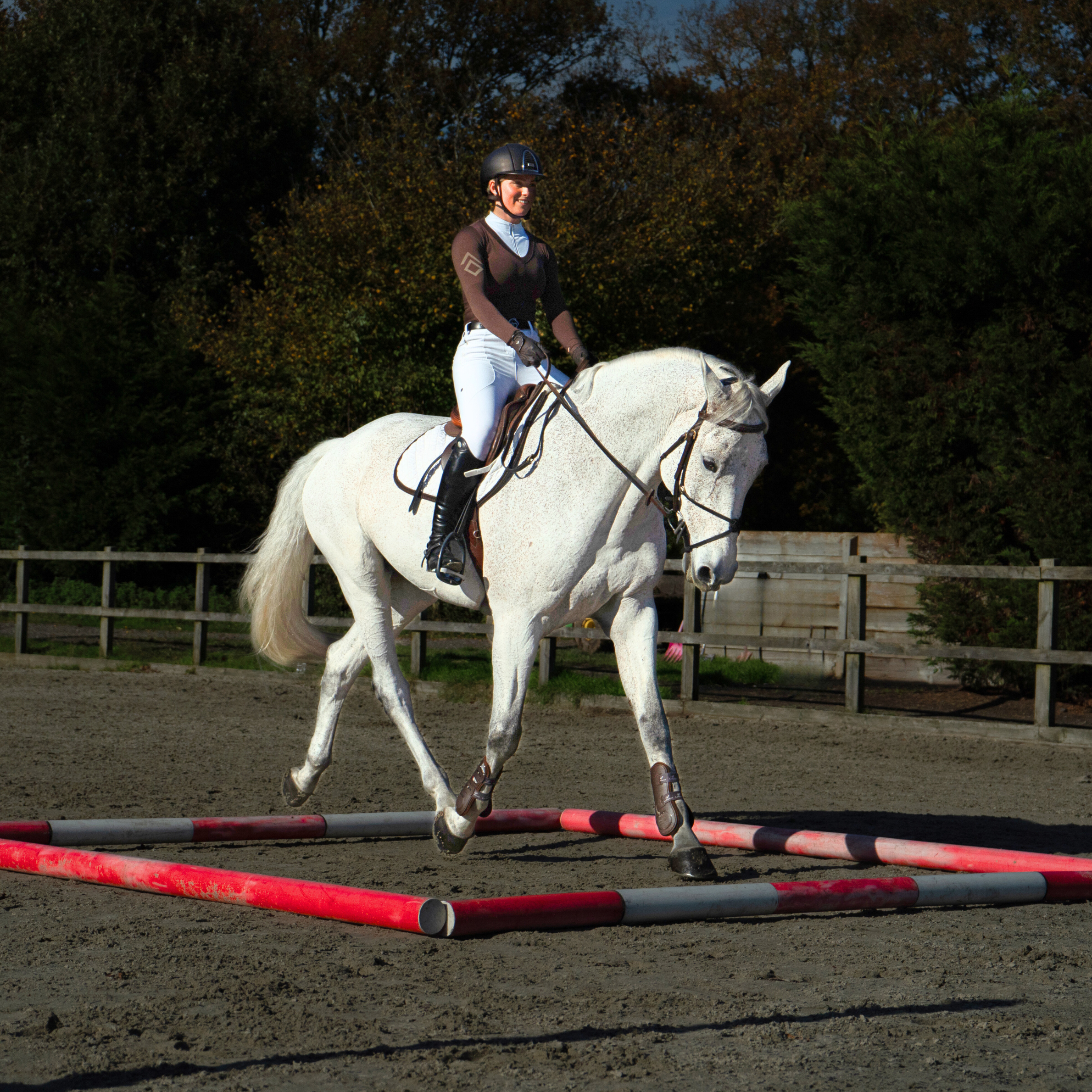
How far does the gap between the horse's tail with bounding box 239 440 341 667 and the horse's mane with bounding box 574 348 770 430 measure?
2.40 m

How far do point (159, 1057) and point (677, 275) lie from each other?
19.4 meters

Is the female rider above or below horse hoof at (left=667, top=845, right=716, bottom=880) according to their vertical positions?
above

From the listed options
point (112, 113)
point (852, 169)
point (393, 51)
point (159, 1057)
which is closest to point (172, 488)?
point (112, 113)

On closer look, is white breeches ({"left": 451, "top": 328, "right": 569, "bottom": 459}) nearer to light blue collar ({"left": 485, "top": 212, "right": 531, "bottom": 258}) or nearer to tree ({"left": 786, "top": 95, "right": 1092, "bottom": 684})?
light blue collar ({"left": 485, "top": 212, "right": 531, "bottom": 258})

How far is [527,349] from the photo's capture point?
17.3 feet

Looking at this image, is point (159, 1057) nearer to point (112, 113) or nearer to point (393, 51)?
point (112, 113)

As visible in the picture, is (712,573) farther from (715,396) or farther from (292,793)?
(292,793)

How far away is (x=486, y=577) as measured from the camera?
5.33m

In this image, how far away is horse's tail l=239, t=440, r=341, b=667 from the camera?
7.09m

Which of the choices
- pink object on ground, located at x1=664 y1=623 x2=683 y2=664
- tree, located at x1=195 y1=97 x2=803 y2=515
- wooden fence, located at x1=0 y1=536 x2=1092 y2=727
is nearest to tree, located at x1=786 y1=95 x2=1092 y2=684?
wooden fence, located at x1=0 y1=536 x2=1092 y2=727

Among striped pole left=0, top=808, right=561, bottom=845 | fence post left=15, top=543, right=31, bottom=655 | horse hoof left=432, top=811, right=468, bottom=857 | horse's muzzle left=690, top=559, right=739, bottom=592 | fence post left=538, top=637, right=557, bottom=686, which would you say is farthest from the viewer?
fence post left=15, top=543, right=31, bottom=655

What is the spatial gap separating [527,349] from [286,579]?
2.47 metres

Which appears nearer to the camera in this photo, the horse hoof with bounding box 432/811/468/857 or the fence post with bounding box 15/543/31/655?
the horse hoof with bounding box 432/811/468/857

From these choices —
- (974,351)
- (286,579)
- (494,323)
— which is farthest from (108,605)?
(494,323)
